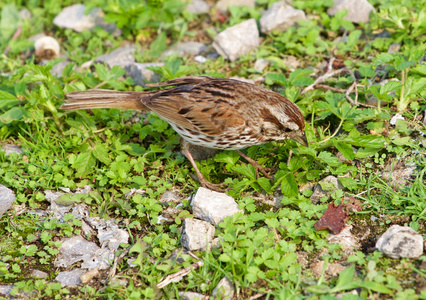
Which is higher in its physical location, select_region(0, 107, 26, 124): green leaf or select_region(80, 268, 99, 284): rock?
select_region(0, 107, 26, 124): green leaf

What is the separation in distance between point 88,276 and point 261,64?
4.29 meters

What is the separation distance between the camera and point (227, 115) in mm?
5305

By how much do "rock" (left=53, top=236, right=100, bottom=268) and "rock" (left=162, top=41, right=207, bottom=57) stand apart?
155 inches

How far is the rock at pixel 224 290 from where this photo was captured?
406 centimetres

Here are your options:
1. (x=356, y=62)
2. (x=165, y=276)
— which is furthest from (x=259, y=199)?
(x=356, y=62)

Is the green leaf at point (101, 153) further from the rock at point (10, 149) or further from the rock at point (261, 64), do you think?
the rock at point (261, 64)

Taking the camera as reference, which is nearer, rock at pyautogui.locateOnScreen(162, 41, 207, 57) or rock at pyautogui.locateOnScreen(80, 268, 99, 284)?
rock at pyautogui.locateOnScreen(80, 268, 99, 284)

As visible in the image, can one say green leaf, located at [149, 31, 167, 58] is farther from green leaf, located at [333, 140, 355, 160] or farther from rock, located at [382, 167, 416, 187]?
rock, located at [382, 167, 416, 187]

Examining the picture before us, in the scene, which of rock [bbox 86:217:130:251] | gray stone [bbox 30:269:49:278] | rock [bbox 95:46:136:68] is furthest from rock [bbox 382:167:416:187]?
rock [bbox 95:46:136:68]

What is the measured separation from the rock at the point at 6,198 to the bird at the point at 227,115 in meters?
1.90

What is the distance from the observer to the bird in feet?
17.2

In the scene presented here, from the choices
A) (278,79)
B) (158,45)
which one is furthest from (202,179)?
(158,45)

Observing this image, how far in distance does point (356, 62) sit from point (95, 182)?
4.20 meters

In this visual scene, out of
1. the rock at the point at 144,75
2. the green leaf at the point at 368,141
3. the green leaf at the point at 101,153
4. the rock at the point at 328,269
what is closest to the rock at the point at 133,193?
the green leaf at the point at 101,153
